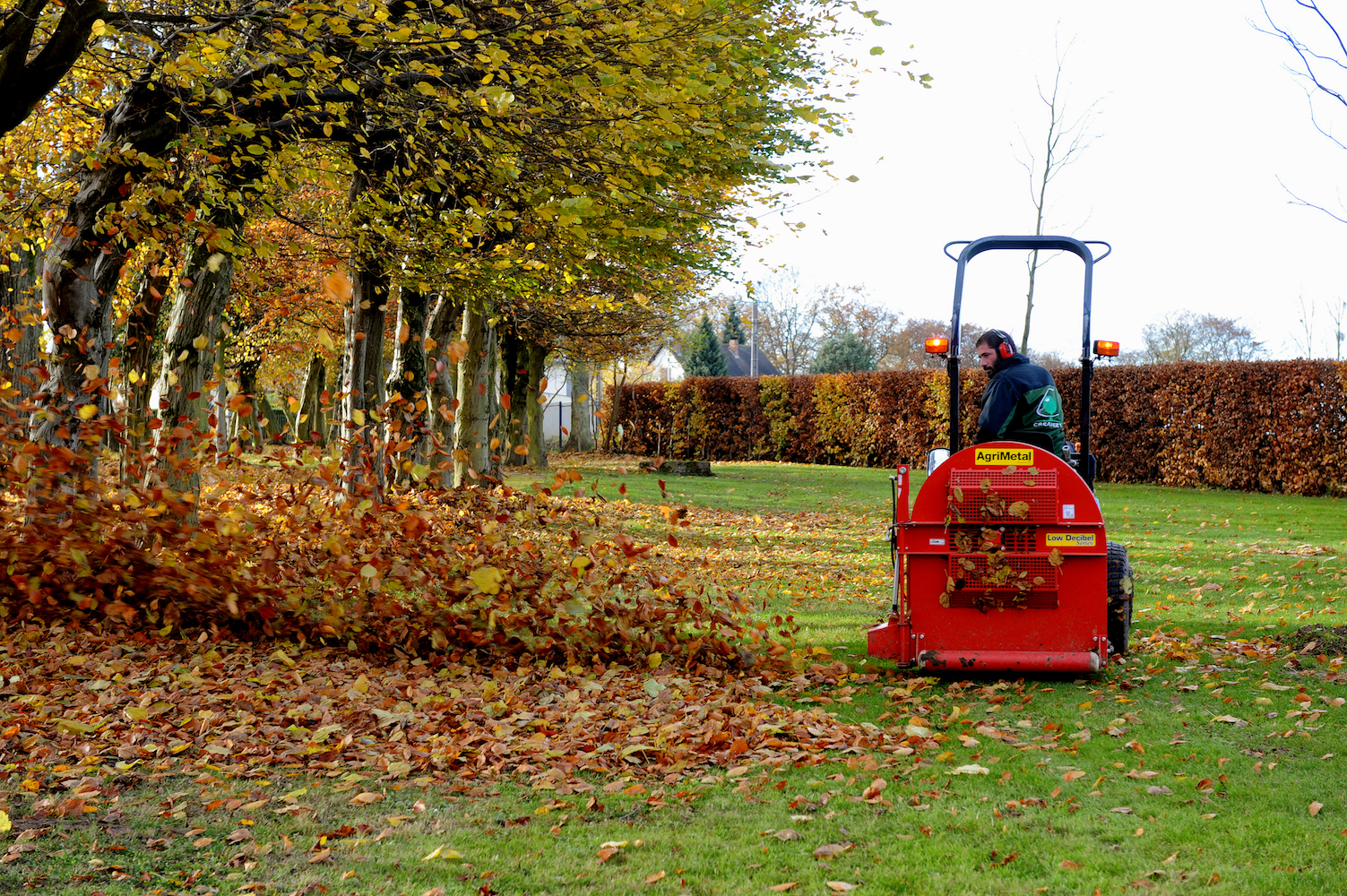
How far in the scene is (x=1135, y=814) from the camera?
408cm

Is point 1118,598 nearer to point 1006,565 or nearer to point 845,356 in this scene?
point 1006,565

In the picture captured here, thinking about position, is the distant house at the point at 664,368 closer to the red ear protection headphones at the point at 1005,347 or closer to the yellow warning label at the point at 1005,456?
the red ear protection headphones at the point at 1005,347

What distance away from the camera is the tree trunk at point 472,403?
18.0m

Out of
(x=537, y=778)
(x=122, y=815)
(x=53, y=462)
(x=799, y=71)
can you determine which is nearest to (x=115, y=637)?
(x=53, y=462)

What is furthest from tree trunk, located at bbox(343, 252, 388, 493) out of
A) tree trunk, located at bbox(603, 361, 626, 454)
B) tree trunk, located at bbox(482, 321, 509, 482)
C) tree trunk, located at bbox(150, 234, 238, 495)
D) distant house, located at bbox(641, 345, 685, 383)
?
distant house, located at bbox(641, 345, 685, 383)

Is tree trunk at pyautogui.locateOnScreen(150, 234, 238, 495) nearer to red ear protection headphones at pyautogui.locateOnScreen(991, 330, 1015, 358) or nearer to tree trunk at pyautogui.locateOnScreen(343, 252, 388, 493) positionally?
tree trunk at pyautogui.locateOnScreen(343, 252, 388, 493)

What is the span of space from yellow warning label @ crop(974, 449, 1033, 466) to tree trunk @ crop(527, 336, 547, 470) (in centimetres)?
2038

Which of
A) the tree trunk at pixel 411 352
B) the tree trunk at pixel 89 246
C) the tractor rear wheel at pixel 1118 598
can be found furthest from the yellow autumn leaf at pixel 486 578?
the tree trunk at pixel 411 352

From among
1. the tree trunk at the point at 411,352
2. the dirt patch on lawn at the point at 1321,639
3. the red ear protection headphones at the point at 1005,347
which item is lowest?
the dirt patch on lawn at the point at 1321,639

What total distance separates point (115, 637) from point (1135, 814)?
609cm

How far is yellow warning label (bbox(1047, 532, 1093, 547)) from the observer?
6184 mm

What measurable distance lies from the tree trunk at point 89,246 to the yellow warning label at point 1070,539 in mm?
7390

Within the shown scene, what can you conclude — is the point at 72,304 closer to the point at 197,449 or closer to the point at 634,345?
the point at 197,449

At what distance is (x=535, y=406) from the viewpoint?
28.2m
